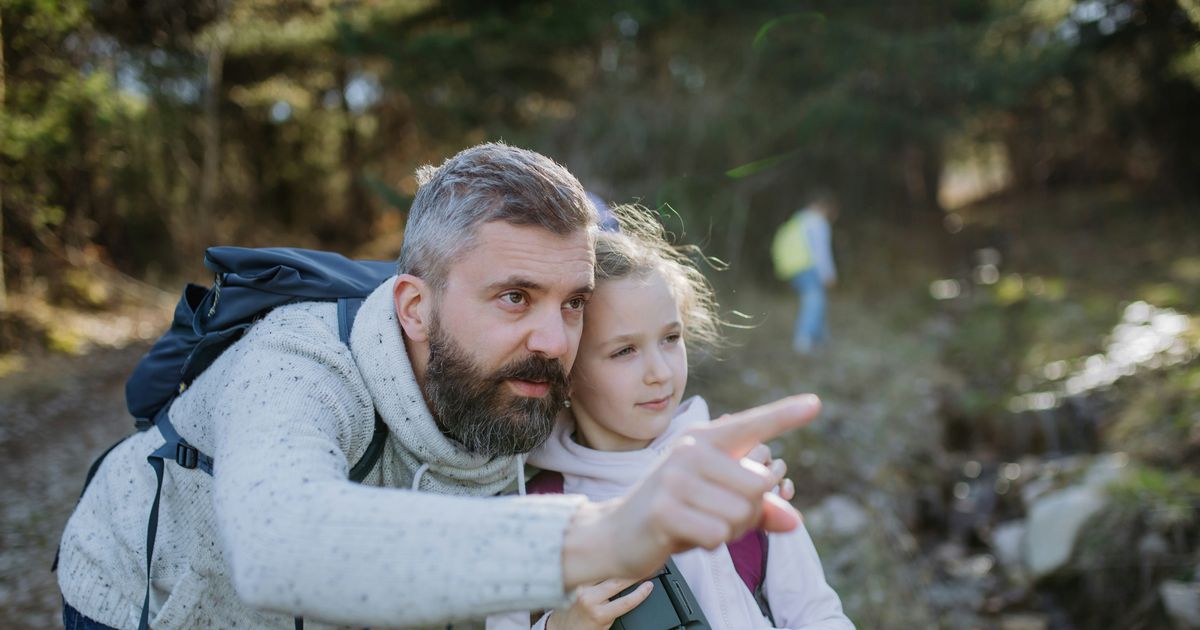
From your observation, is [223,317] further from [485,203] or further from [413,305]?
[485,203]

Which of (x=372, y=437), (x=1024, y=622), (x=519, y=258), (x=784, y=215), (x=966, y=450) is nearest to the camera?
(x=519, y=258)

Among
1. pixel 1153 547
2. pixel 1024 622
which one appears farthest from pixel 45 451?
pixel 1153 547

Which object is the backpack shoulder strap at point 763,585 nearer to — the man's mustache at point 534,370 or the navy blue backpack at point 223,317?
the man's mustache at point 534,370

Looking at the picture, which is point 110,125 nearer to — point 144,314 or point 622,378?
point 144,314

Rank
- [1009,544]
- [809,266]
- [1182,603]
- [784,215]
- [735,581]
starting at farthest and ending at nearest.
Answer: [784,215], [809,266], [1009,544], [1182,603], [735,581]

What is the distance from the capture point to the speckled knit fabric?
117 cm

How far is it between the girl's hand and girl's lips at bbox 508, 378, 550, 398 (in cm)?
43

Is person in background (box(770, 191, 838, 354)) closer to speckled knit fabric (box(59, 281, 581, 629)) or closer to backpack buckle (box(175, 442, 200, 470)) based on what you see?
speckled knit fabric (box(59, 281, 581, 629))

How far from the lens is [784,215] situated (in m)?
13.1

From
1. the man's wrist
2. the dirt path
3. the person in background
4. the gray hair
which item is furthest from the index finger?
the person in background

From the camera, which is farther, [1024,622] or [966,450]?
[966,450]

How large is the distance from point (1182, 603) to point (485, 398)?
431 cm

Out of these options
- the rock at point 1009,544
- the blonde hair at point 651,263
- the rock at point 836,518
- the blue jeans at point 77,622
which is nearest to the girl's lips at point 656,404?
the blonde hair at point 651,263

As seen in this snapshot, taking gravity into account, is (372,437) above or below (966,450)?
above
